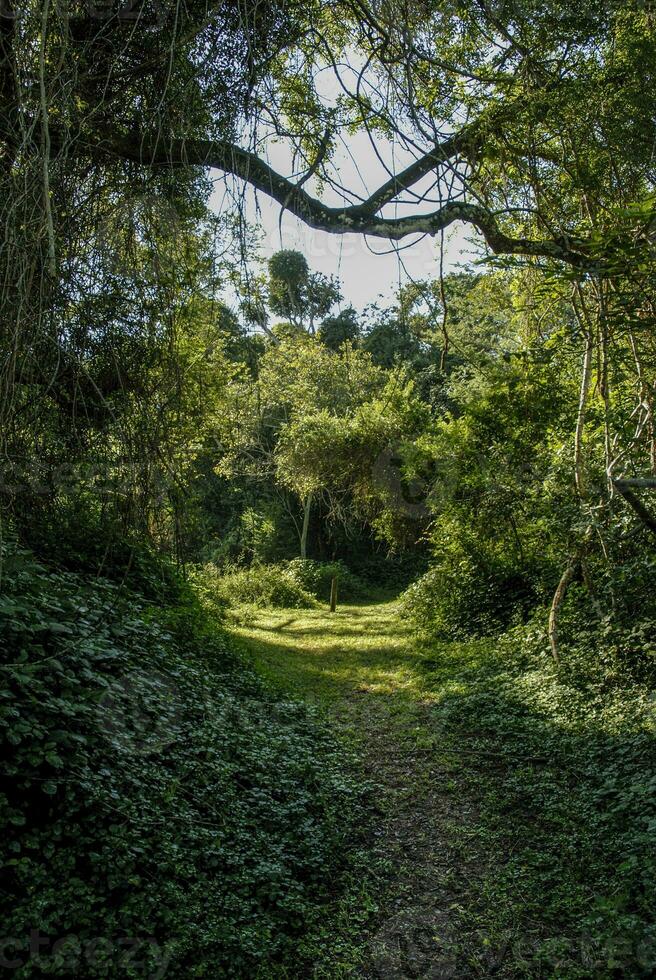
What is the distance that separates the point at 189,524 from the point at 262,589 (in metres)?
12.6

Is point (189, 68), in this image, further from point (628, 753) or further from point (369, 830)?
point (628, 753)

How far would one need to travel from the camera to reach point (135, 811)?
3.45m

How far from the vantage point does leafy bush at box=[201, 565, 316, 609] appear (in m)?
16.8

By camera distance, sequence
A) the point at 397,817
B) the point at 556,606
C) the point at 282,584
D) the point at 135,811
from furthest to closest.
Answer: the point at 282,584 < the point at 556,606 < the point at 397,817 < the point at 135,811

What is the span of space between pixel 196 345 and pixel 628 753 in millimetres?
7873

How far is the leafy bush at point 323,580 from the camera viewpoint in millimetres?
18906

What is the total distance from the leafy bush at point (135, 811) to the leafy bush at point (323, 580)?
13.6 m

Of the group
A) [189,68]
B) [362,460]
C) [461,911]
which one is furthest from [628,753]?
[362,460]

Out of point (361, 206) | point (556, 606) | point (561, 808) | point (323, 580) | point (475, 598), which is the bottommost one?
point (561, 808)

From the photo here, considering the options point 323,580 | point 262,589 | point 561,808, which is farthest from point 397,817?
point 323,580

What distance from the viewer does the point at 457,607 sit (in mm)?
10031

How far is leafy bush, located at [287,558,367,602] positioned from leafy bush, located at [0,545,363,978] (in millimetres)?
13584

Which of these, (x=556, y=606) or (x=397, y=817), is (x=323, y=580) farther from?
(x=397, y=817)

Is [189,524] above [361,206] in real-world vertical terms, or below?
below
